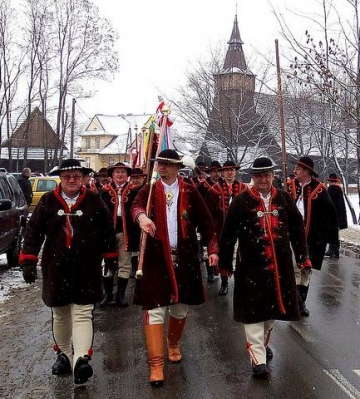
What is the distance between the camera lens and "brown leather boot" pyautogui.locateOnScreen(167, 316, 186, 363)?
199 inches

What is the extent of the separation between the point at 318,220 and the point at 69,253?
11.5ft

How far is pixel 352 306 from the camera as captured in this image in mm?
7453

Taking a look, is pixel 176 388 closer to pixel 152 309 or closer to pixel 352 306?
pixel 152 309

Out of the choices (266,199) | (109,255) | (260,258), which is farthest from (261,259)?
(109,255)

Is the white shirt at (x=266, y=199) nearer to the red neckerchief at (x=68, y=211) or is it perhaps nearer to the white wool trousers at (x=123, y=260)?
the red neckerchief at (x=68, y=211)

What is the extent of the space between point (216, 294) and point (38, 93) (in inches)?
943

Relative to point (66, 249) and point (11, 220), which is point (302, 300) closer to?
point (66, 249)

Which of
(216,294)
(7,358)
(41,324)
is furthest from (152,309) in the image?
(216,294)

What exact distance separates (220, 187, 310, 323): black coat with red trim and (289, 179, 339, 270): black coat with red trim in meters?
1.97

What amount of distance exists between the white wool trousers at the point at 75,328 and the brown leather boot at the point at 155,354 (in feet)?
1.62

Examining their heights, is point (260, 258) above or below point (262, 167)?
below

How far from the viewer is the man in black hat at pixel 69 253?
15.3ft

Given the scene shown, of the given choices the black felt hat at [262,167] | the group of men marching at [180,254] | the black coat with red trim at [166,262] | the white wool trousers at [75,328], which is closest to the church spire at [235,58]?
the black felt hat at [262,167]

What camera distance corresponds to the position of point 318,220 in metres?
6.99
